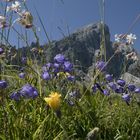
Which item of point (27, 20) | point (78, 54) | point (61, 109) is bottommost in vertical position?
point (61, 109)

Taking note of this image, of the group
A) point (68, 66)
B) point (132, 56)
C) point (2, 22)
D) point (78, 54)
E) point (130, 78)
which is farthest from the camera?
point (78, 54)

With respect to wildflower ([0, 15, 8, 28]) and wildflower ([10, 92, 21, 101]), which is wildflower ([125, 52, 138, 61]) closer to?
wildflower ([0, 15, 8, 28])

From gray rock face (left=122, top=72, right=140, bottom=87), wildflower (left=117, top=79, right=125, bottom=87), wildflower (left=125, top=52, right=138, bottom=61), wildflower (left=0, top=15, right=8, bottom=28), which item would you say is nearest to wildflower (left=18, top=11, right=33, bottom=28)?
wildflower (left=0, top=15, right=8, bottom=28)

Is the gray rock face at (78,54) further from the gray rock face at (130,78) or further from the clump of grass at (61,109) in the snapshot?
the clump of grass at (61,109)

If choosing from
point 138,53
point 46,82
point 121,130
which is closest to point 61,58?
point 46,82

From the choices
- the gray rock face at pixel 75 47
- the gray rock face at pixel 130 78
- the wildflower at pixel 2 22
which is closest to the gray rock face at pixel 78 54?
the gray rock face at pixel 75 47

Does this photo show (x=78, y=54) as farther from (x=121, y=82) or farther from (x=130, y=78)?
(x=121, y=82)

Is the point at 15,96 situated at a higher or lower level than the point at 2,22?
lower

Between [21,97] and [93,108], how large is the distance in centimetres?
69

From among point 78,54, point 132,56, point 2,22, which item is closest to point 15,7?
point 2,22

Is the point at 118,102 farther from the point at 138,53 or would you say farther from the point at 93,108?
the point at 138,53

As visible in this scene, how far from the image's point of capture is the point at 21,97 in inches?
160

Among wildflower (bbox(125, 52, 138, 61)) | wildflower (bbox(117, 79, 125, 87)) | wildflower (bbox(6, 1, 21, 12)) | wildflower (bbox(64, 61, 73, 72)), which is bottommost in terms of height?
wildflower (bbox(117, 79, 125, 87))

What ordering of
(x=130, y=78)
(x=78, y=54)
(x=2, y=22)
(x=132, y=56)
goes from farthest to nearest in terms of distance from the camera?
(x=78, y=54) < (x=130, y=78) < (x=132, y=56) < (x=2, y=22)
